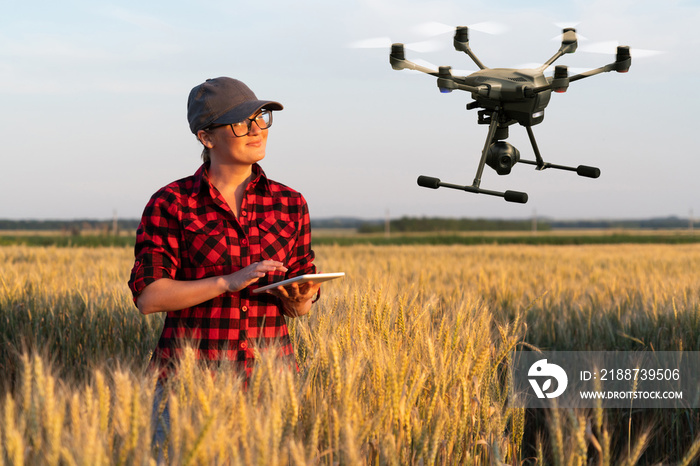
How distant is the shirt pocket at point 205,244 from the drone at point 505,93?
3.88 ft

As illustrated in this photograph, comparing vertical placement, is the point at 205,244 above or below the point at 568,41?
below

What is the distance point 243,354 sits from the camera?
7.56 feet

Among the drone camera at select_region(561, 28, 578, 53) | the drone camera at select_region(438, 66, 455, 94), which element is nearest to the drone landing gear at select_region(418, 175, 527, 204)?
the drone camera at select_region(438, 66, 455, 94)

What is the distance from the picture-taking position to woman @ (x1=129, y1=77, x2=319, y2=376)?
226 cm

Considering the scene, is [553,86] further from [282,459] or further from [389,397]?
[282,459]

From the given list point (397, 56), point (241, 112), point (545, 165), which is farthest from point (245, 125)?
point (545, 165)

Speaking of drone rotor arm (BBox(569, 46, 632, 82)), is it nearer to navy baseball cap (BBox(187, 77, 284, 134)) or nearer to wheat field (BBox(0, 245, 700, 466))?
wheat field (BBox(0, 245, 700, 466))

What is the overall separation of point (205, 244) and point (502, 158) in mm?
1491

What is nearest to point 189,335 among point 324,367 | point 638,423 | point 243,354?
point 243,354

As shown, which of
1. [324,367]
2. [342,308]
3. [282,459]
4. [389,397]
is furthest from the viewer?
[342,308]

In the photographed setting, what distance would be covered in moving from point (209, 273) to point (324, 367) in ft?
1.98

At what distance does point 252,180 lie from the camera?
2.41 m

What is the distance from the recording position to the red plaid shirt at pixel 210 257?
2.29 meters

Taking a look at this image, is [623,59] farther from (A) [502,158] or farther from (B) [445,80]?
(B) [445,80]
